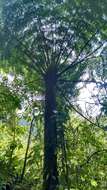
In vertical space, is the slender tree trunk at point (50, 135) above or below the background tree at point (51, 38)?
below

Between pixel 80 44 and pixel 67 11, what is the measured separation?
90 cm

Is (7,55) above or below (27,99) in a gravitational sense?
above

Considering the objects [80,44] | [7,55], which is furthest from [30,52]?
[80,44]

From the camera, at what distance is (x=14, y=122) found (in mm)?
7594

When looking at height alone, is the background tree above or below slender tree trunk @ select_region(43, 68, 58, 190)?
above

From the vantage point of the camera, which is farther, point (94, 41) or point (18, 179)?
point (94, 41)

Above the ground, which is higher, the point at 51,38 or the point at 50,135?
the point at 51,38

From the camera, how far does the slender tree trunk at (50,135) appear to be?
7.38m

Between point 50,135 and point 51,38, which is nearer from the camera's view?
point 50,135

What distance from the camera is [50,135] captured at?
26.2 feet

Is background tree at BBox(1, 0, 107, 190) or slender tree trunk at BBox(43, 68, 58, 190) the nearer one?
slender tree trunk at BBox(43, 68, 58, 190)

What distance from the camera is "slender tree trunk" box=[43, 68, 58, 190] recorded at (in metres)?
7.38

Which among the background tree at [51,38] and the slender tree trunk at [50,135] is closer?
the slender tree trunk at [50,135]

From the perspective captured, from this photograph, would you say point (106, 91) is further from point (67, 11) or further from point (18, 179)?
point (18, 179)
